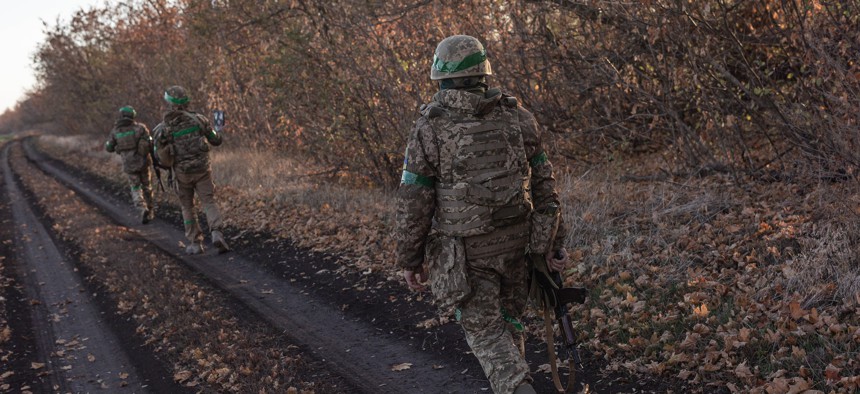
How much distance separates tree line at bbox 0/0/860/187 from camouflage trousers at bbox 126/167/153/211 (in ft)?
10.2

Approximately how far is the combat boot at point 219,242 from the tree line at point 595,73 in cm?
304

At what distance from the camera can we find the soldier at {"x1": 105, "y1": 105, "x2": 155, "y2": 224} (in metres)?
14.4

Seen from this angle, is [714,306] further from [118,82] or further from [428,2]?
[118,82]

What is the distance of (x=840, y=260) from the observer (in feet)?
17.5

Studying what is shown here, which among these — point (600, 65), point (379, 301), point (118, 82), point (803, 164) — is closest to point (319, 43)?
point (600, 65)

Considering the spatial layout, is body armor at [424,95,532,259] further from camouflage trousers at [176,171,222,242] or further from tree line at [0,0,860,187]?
camouflage trousers at [176,171,222,242]

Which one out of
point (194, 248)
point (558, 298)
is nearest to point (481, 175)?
point (558, 298)

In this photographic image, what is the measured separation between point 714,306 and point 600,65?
4605 millimetres

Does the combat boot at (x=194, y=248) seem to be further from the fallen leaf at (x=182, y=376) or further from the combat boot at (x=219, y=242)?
the fallen leaf at (x=182, y=376)

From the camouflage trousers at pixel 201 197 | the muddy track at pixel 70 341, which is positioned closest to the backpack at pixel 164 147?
the camouflage trousers at pixel 201 197

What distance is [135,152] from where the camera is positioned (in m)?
14.6

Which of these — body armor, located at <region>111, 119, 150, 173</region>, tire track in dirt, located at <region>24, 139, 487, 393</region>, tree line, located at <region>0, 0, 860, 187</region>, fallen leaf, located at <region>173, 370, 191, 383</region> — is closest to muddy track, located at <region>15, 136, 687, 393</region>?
tire track in dirt, located at <region>24, 139, 487, 393</region>

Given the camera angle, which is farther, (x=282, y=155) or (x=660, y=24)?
(x=282, y=155)

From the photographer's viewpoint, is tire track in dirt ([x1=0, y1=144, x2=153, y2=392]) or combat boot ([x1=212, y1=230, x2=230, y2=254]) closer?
tire track in dirt ([x1=0, y1=144, x2=153, y2=392])
